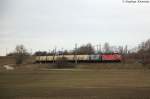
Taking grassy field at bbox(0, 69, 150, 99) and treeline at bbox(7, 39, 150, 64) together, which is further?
treeline at bbox(7, 39, 150, 64)

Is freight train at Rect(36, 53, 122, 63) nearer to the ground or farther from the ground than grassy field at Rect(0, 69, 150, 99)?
farther from the ground

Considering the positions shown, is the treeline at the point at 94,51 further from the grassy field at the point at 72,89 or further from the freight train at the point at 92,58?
the grassy field at the point at 72,89

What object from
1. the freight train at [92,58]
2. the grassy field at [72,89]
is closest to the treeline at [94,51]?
the freight train at [92,58]

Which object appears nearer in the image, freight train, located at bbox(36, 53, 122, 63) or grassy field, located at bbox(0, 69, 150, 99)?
grassy field, located at bbox(0, 69, 150, 99)

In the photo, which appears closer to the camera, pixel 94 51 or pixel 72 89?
pixel 72 89

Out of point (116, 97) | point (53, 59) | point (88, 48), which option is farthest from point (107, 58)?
point (116, 97)

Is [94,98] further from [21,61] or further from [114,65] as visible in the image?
[21,61]

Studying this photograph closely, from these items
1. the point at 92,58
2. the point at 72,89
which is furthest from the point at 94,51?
the point at 72,89

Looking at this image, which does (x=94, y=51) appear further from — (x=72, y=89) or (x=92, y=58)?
(x=72, y=89)

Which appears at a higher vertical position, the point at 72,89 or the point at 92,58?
the point at 92,58

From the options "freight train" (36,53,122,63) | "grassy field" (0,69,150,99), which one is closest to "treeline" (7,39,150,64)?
"freight train" (36,53,122,63)

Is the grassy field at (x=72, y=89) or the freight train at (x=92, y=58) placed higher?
the freight train at (x=92, y=58)

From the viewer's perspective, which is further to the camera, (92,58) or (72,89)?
(92,58)

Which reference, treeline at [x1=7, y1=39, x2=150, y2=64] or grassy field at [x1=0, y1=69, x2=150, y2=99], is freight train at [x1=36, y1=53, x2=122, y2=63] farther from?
grassy field at [x1=0, y1=69, x2=150, y2=99]
